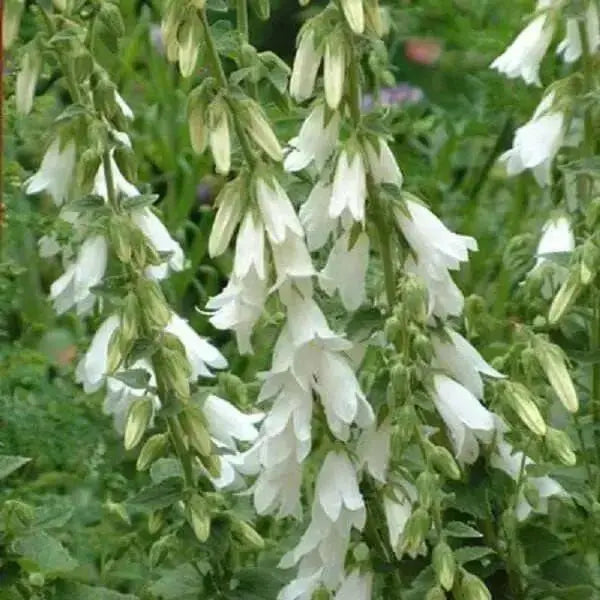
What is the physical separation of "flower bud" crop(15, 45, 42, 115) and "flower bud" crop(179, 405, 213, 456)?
373 millimetres

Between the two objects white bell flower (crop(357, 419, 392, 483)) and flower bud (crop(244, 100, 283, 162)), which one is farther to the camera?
white bell flower (crop(357, 419, 392, 483))

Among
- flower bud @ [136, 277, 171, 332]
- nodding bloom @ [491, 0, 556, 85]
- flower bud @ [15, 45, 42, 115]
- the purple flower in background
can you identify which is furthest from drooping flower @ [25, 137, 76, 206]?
the purple flower in background

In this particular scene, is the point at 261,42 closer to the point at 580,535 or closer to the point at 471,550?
the point at 580,535

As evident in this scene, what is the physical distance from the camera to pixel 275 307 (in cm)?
191

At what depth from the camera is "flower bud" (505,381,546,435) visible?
5.83ft

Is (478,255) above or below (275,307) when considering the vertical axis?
below

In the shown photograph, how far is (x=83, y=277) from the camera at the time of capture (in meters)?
1.94

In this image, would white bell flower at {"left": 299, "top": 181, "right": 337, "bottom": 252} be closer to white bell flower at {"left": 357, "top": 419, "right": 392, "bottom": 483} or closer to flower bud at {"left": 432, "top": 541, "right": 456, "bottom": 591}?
white bell flower at {"left": 357, "top": 419, "right": 392, "bottom": 483}

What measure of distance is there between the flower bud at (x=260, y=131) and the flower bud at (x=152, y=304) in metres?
0.21

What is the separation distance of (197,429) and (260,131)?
36cm

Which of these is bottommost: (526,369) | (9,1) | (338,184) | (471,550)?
(471,550)

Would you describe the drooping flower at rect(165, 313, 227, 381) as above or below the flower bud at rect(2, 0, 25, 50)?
below

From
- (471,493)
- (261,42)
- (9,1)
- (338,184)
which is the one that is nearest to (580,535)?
(471,493)

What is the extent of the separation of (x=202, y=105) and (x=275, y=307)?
0.29 m
